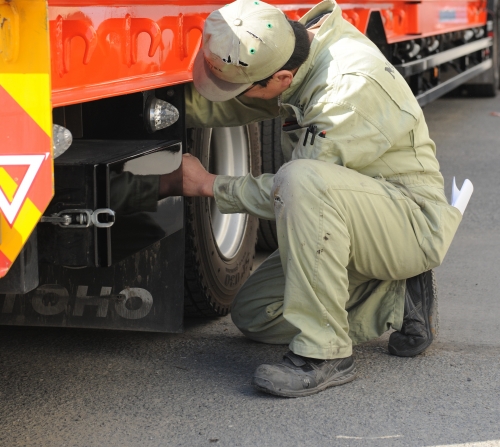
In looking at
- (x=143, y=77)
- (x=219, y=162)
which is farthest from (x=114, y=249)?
(x=219, y=162)

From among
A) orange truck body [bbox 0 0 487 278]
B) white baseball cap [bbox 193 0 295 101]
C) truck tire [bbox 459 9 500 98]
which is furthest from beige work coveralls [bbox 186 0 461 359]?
truck tire [bbox 459 9 500 98]

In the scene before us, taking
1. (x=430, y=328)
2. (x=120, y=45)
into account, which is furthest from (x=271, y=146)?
(x=120, y=45)

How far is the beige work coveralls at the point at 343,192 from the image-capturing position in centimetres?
247

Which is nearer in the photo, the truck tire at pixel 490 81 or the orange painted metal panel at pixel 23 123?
the orange painted metal panel at pixel 23 123

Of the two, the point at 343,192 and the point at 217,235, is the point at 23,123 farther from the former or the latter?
the point at 217,235

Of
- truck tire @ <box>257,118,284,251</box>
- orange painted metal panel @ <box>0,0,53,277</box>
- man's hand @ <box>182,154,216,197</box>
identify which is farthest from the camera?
truck tire @ <box>257,118,284,251</box>

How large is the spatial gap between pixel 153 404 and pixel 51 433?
0.31 meters

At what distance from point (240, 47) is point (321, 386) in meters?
0.99

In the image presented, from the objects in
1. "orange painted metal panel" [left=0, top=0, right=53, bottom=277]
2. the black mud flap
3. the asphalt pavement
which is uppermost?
"orange painted metal panel" [left=0, top=0, right=53, bottom=277]

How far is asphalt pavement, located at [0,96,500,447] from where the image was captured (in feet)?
7.53

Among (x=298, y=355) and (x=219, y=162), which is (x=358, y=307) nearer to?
(x=298, y=355)

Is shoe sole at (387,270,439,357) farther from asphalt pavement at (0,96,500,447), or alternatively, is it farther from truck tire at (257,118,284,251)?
truck tire at (257,118,284,251)

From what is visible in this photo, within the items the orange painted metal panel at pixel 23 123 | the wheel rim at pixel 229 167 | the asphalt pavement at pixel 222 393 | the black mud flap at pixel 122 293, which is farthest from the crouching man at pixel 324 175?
the orange painted metal panel at pixel 23 123

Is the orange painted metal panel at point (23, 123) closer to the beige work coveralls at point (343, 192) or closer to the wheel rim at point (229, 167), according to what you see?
the beige work coveralls at point (343, 192)
